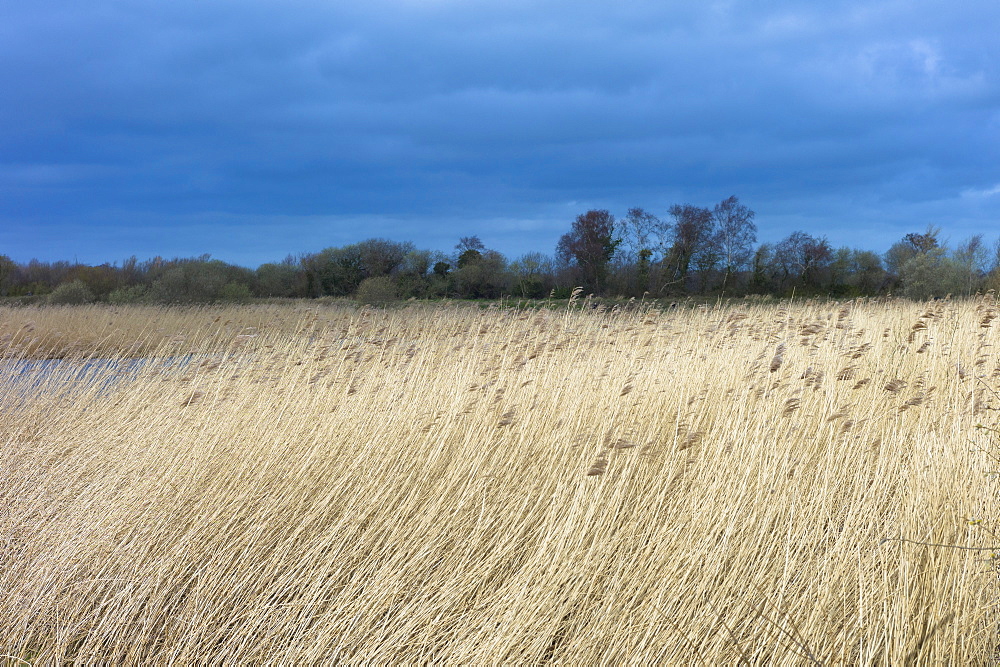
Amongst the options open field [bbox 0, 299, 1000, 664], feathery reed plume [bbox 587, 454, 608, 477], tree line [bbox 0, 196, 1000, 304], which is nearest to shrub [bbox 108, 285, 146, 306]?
tree line [bbox 0, 196, 1000, 304]

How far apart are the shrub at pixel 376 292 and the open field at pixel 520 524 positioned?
725 inches

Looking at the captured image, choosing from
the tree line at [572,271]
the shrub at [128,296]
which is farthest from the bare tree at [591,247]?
the shrub at [128,296]

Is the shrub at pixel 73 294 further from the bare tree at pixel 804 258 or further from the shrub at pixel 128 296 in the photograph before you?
the bare tree at pixel 804 258

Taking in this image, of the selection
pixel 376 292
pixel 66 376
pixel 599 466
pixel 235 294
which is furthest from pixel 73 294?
pixel 599 466

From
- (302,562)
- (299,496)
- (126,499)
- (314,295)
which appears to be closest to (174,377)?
(126,499)

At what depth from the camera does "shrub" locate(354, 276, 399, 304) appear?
78.7ft

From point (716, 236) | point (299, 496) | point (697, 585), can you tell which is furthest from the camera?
point (716, 236)

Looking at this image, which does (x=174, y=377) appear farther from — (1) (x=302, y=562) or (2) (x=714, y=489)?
(2) (x=714, y=489)

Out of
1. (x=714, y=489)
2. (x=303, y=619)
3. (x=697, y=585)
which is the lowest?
(x=303, y=619)

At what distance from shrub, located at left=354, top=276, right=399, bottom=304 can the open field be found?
18411 mm

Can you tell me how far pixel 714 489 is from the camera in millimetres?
3422

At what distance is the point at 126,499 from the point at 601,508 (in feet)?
9.90

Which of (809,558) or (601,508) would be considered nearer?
(809,558)

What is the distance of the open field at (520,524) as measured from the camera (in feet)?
8.89
